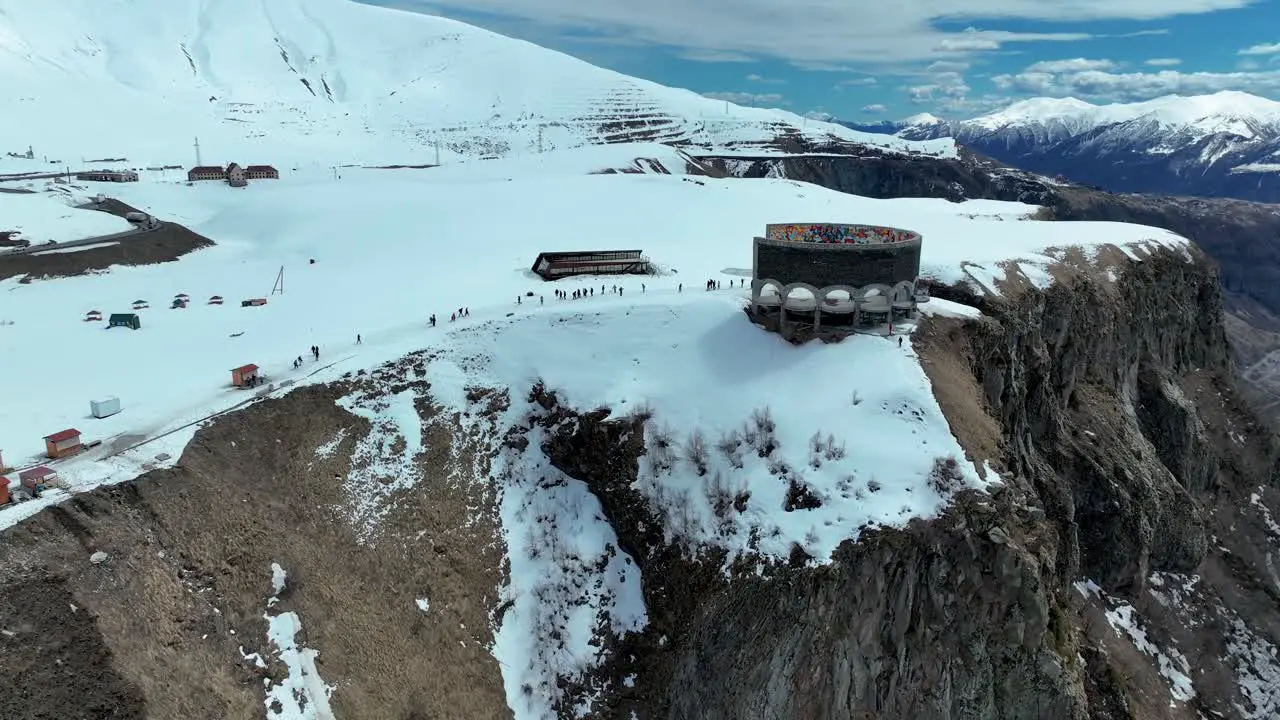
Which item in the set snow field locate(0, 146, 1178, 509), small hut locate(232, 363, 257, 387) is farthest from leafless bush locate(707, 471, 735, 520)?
small hut locate(232, 363, 257, 387)

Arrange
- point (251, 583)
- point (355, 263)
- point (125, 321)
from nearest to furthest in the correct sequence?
point (251, 583)
point (125, 321)
point (355, 263)

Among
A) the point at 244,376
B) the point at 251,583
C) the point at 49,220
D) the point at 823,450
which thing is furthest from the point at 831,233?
the point at 49,220

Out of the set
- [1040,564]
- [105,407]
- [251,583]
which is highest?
[105,407]

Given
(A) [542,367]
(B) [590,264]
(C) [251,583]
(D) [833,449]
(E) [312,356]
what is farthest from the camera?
(B) [590,264]

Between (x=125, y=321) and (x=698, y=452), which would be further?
(x=125, y=321)

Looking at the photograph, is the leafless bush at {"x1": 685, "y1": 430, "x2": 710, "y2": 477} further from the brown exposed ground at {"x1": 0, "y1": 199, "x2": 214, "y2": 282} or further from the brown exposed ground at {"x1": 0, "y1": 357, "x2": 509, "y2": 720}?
the brown exposed ground at {"x1": 0, "y1": 199, "x2": 214, "y2": 282}

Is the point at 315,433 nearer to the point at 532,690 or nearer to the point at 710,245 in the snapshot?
the point at 532,690

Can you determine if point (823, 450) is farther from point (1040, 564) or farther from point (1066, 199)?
point (1066, 199)

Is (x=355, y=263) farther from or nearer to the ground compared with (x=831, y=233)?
nearer to the ground
